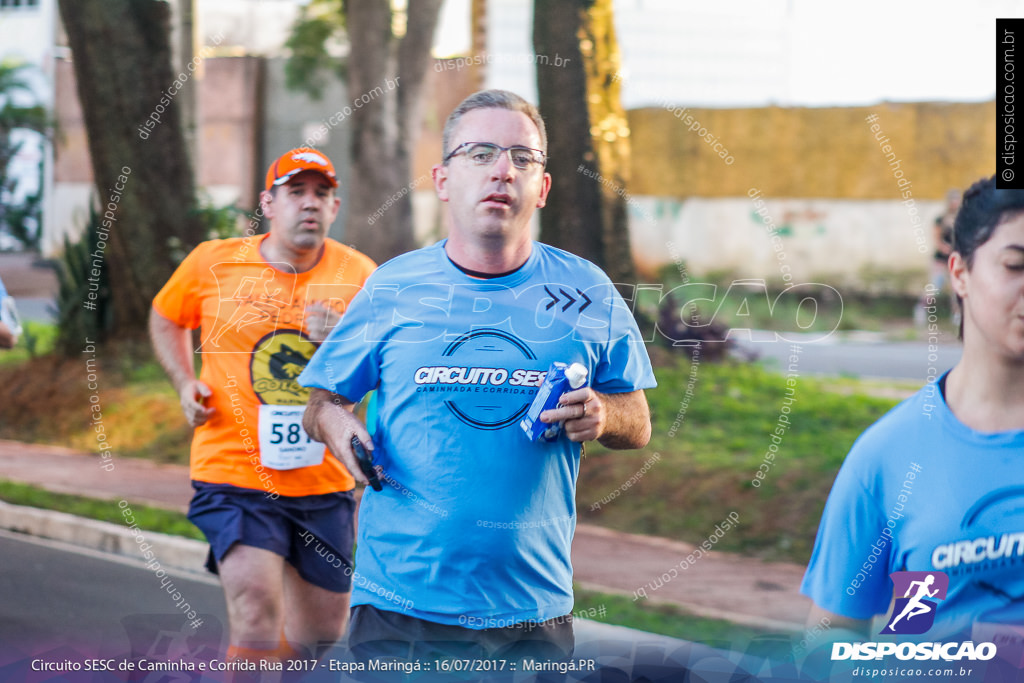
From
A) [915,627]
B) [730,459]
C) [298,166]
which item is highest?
[298,166]

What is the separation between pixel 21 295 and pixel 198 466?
16.7ft

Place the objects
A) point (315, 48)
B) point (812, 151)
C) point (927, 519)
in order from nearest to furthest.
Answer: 1. point (927, 519)
2. point (812, 151)
3. point (315, 48)

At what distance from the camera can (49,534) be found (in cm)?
600

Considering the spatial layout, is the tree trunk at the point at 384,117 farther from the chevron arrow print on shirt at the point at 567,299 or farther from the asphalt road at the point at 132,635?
the chevron arrow print on shirt at the point at 567,299

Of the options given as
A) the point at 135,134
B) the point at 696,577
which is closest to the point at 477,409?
the point at 696,577

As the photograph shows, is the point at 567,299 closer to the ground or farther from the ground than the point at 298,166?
closer to the ground

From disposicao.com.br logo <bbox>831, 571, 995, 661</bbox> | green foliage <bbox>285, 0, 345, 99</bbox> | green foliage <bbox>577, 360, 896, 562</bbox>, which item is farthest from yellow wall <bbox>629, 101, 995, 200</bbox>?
green foliage <bbox>285, 0, 345, 99</bbox>

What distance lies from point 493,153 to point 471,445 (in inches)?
29.6

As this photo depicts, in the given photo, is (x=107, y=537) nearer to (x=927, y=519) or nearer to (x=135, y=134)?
(x=135, y=134)

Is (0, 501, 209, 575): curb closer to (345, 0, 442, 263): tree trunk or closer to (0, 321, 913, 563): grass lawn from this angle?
(0, 321, 913, 563): grass lawn

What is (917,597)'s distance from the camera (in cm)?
239

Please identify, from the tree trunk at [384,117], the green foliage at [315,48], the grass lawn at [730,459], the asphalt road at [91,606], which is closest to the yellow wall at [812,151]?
the tree trunk at [384,117]

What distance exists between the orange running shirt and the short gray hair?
1.03 metres

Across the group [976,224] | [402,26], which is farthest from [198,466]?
[402,26]
